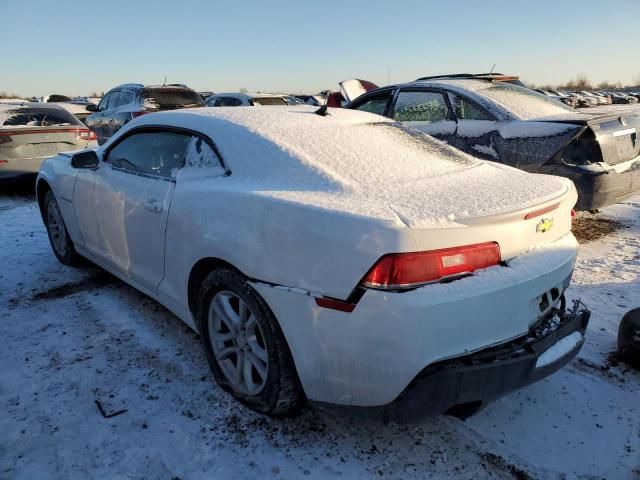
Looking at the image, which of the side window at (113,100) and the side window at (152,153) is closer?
the side window at (152,153)

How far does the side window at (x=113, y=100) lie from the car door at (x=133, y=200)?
28.2 ft

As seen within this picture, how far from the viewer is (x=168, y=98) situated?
10.4 metres

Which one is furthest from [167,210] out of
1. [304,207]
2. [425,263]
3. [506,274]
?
[506,274]

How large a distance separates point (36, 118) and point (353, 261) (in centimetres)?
703

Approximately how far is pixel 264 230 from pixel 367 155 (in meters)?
0.73

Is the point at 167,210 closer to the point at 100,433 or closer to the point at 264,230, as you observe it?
the point at 264,230

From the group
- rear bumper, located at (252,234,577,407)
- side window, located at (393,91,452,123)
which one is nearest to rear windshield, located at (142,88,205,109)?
side window, located at (393,91,452,123)

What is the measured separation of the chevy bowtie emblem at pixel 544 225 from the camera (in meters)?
2.08

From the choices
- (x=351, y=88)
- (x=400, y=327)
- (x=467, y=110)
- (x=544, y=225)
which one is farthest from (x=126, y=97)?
(x=400, y=327)

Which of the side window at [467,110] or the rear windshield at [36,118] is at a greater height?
the side window at [467,110]

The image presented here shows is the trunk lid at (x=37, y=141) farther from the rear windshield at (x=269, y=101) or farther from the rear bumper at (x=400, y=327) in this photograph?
the rear bumper at (x=400, y=327)

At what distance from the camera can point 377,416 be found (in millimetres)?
1873

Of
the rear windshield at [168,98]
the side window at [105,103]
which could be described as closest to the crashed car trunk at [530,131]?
the rear windshield at [168,98]

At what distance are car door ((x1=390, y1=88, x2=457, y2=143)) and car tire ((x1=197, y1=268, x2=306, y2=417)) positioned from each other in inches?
144
